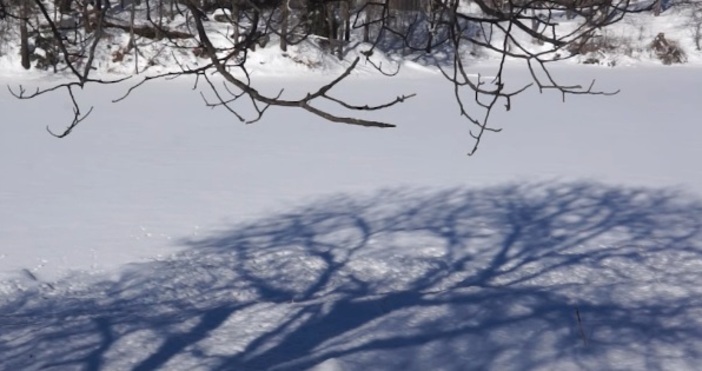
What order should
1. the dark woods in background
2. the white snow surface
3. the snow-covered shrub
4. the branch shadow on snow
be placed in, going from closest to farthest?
the dark woods in background
the branch shadow on snow
the white snow surface
the snow-covered shrub

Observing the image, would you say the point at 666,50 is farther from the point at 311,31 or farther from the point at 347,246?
the point at 311,31

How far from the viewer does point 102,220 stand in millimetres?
10008

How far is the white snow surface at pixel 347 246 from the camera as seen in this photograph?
6.17 metres

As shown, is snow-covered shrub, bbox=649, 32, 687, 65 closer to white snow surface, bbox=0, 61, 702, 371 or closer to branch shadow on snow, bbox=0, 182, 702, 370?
white snow surface, bbox=0, 61, 702, 371

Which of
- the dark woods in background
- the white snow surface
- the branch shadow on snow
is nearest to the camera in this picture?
the dark woods in background

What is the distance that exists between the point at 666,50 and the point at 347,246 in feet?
82.1

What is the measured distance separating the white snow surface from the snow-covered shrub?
15.0m

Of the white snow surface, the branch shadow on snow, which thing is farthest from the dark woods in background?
the white snow surface

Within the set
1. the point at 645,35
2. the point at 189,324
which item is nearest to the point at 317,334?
the point at 189,324

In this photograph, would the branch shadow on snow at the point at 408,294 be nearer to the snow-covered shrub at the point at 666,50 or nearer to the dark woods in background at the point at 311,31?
the dark woods in background at the point at 311,31

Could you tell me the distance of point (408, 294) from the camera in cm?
764

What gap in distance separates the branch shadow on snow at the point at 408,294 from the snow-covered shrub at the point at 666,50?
69.5 ft

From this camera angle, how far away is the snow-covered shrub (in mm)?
31172

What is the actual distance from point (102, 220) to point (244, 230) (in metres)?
Answer: 1.52
